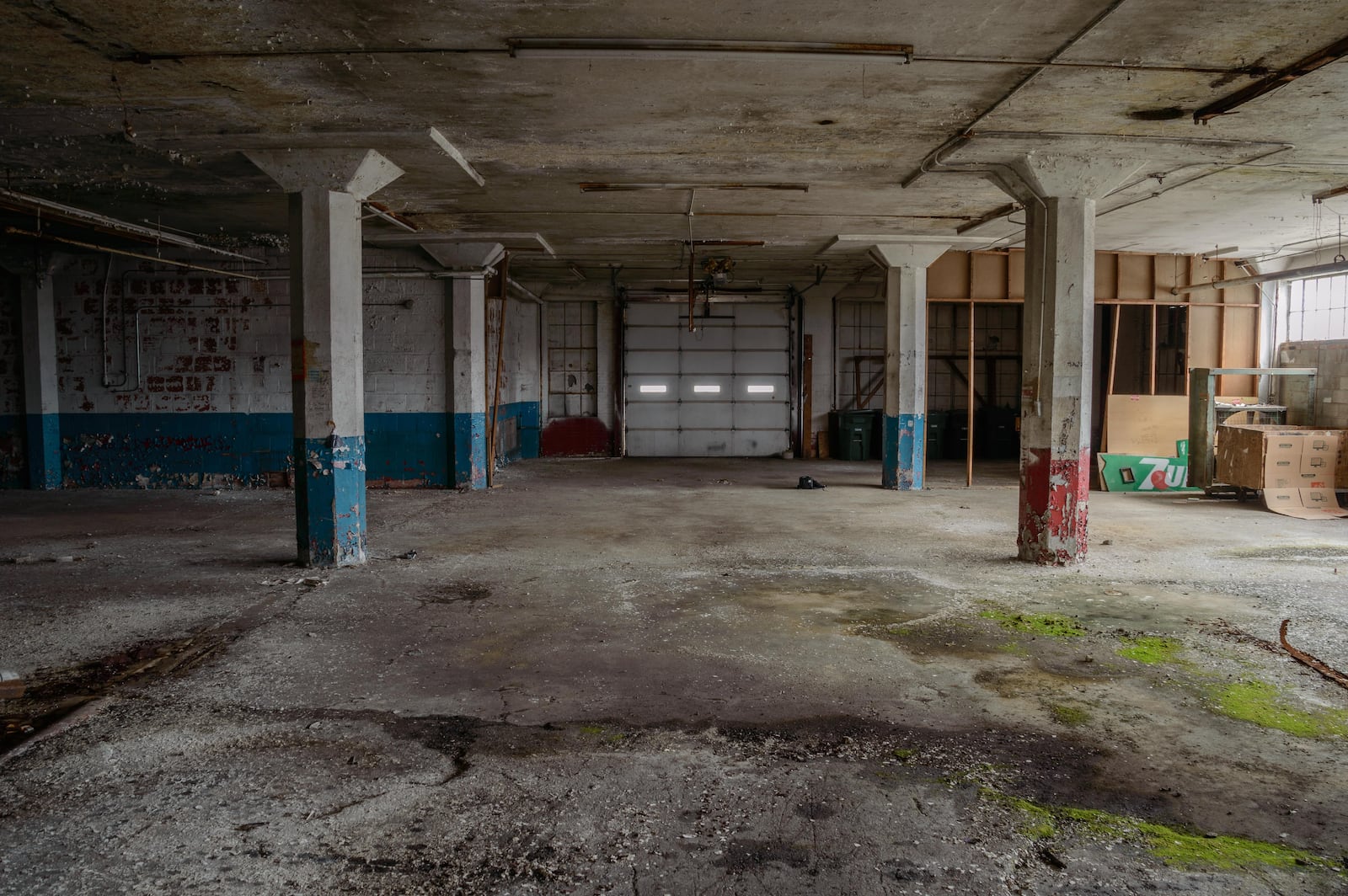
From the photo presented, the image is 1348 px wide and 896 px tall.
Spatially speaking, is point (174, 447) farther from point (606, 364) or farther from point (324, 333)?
point (606, 364)

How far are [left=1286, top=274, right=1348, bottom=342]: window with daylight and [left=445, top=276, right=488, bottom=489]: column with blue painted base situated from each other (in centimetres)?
1198

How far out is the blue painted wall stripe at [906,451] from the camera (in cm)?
1227

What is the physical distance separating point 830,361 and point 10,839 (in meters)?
17.0

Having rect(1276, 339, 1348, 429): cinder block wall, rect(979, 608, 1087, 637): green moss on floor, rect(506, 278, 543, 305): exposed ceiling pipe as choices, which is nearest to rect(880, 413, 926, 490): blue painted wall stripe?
rect(1276, 339, 1348, 429): cinder block wall

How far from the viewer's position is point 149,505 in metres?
10.5

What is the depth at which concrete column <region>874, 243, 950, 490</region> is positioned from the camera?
472 inches

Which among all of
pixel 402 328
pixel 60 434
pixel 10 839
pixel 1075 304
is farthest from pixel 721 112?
pixel 60 434

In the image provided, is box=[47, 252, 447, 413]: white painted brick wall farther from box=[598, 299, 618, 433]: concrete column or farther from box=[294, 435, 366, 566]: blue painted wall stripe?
box=[598, 299, 618, 433]: concrete column

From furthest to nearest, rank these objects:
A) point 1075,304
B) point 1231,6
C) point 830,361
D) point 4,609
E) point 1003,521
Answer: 1. point 830,361
2. point 1003,521
3. point 1075,304
4. point 4,609
5. point 1231,6

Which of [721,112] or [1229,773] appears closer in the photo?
[1229,773]

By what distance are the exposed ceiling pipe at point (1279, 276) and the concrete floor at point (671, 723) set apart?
179 inches

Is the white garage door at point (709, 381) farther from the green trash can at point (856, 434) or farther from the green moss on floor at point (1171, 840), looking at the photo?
the green moss on floor at point (1171, 840)

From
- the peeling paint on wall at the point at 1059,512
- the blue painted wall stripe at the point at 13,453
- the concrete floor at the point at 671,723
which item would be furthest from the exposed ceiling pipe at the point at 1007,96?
the blue painted wall stripe at the point at 13,453

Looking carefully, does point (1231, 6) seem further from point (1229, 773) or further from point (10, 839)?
point (10, 839)
